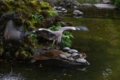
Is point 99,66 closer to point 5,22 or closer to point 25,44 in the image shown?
point 25,44

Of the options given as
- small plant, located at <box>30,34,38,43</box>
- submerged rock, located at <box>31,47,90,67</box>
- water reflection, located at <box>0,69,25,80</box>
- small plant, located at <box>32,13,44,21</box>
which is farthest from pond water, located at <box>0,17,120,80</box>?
small plant, located at <box>32,13,44,21</box>

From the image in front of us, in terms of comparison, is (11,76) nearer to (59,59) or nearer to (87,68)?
(59,59)

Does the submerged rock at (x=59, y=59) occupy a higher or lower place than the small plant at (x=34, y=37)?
lower

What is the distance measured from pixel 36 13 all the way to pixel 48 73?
3.28 meters

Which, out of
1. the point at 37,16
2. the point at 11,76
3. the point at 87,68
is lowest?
the point at 87,68

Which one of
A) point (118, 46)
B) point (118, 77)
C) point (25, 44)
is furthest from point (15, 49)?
point (118, 46)

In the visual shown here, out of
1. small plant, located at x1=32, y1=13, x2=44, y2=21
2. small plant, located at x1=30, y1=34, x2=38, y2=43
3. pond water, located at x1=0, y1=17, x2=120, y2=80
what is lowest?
pond water, located at x1=0, y1=17, x2=120, y2=80

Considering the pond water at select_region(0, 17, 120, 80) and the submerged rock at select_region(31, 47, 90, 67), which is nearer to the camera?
the pond water at select_region(0, 17, 120, 80)

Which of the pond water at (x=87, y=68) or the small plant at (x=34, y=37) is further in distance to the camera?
the small plant at (x=34, y=37)

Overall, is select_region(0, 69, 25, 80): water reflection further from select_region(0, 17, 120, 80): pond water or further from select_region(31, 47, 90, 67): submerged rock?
select_region(31, 47, 90, 67): submerged rock

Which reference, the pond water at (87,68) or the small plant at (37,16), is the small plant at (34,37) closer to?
the small plant at (37,16)

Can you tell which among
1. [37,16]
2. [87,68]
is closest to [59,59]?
[87,68]

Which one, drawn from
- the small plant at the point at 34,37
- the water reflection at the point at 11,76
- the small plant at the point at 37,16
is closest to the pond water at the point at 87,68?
the water reflection at the point at 11,76

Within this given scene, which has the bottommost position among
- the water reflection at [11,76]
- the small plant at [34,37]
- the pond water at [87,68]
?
the pond water at [87,68]
